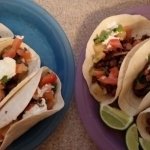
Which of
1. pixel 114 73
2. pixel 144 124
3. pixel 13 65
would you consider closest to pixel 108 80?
pixel 114 73

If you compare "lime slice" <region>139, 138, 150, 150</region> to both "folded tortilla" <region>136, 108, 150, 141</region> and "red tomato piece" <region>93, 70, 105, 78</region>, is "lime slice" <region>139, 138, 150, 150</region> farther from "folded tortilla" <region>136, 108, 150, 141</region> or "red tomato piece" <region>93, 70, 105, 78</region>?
"red tomato piece" <region>93, 70, 105, 78</region>

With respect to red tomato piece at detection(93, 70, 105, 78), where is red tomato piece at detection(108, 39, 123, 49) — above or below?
above

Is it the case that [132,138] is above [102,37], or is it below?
below

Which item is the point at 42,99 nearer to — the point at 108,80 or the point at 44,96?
the point at 44,96

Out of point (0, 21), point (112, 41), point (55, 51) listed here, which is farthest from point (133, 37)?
point (0, 21)


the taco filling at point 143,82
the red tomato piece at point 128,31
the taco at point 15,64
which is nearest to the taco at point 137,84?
the taco filling at point 143,82

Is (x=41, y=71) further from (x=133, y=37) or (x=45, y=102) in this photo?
(x=133, y=37)

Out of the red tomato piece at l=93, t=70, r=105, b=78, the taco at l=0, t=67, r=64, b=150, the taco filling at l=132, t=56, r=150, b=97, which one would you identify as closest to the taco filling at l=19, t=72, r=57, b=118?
the taco at l=0, t=67, r=64, b=150
